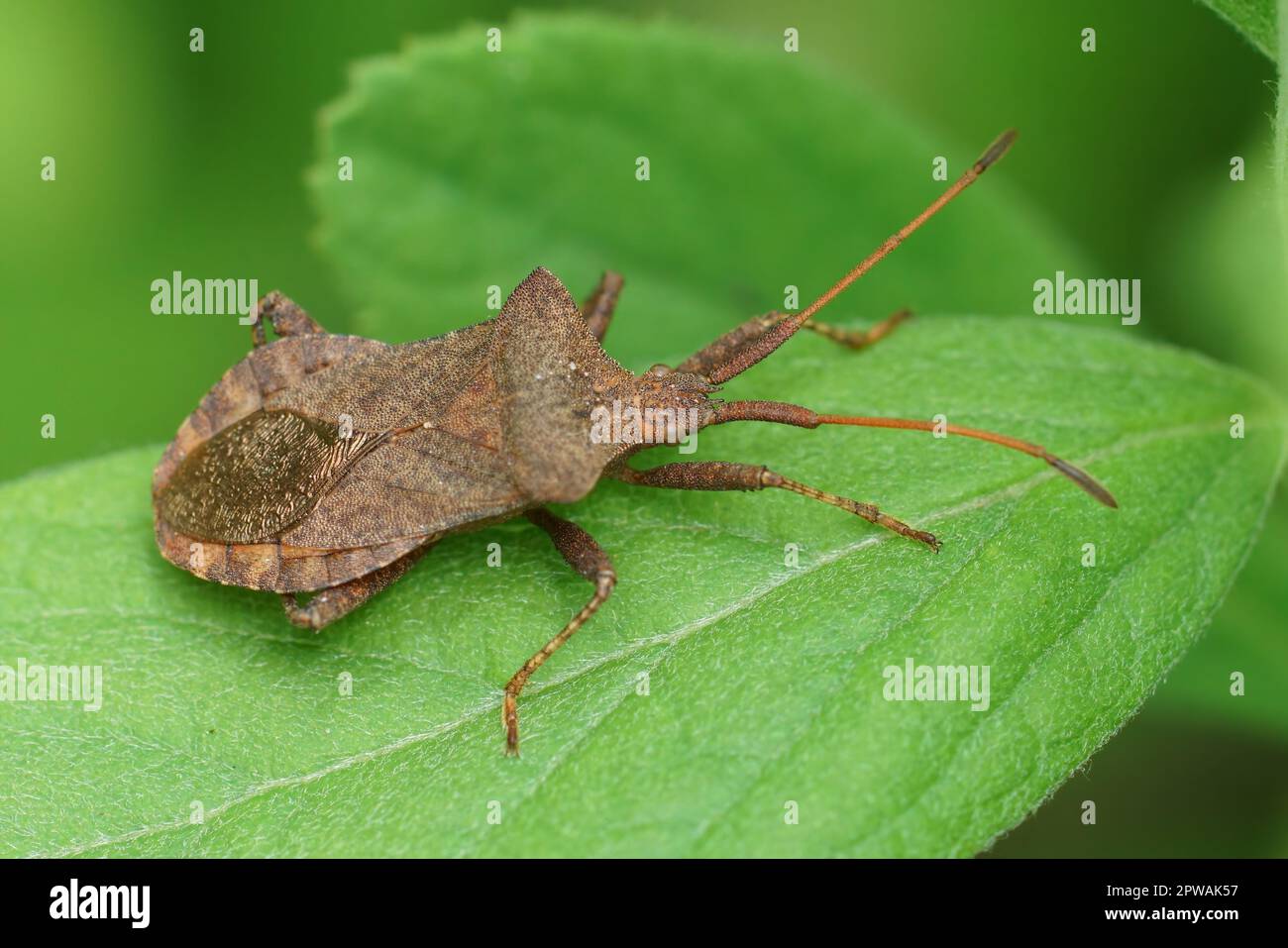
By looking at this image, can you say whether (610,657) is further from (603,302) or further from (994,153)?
(994,153)

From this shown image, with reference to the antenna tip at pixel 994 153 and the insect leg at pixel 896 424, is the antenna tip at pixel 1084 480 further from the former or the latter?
the antenna tip at pixel 994 153

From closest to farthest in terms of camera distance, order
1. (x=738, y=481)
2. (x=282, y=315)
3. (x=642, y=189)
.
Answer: (x=738, y=481) < (x=282, y=315) < (x=642, y=189)

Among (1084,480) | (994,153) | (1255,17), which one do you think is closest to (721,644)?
(1084,480)

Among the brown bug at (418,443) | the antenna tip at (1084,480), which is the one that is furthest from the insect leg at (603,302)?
the antenna tip at (1084,480)

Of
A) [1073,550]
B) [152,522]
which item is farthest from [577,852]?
[152,522]

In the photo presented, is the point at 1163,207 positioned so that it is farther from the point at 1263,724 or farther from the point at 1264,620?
the point at 1263,724

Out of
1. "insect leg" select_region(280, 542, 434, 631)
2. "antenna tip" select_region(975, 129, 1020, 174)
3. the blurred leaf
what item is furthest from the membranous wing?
"antenna tip" select_region(975, 129, 1020, 174)

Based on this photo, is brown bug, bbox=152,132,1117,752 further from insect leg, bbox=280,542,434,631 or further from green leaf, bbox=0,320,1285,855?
green leaf, bbox=0,320,1285,855
